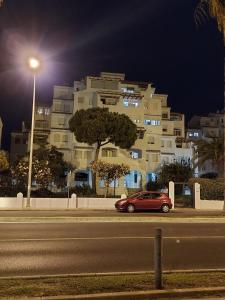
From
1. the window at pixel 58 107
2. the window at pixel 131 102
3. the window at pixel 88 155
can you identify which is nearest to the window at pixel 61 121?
the window at pixel 58 107

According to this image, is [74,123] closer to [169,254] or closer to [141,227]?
[141,227]

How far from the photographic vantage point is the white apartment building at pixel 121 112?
6122cm

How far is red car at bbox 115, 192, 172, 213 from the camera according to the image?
104 ft

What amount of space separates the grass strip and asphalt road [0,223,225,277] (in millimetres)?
1227

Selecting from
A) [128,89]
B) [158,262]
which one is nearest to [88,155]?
[128,89]

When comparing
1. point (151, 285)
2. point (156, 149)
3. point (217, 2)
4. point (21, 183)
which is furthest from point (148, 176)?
point (151, 285)

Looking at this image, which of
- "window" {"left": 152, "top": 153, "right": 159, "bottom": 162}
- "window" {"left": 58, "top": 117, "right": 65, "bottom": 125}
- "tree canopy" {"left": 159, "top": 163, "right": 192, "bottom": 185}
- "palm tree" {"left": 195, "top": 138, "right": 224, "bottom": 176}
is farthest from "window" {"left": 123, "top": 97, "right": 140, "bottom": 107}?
"palm tree" {"left": 195, "top": 138, "right": 224, "bottom": 176}

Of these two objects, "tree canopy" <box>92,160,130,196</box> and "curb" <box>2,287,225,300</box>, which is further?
"tree canopy" <box>92,160,130,196</box>

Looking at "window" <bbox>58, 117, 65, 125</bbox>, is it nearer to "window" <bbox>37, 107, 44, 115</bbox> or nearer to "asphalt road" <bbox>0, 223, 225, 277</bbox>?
"window" <bbox>37, 107, 44, 115</bbox>

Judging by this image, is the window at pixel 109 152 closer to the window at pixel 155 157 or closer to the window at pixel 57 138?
the window at pixel 57 138

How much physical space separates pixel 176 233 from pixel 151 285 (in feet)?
29.0

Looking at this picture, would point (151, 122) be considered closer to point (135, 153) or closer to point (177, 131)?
point (135, 153)

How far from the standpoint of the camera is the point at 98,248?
41.1ft

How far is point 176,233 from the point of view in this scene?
53.3 feet
